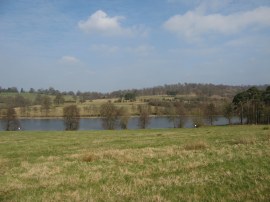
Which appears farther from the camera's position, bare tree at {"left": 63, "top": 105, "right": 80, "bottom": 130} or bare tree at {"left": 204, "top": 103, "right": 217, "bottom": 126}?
bare tree at {"left": 204, "top": 103, "right": 217, "bottom": 126}

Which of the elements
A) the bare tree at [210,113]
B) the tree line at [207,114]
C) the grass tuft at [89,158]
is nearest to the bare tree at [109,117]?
the tree line at [207,114]

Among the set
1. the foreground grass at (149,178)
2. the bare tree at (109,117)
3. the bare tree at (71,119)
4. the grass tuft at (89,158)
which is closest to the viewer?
the foreground grass at (149,178)

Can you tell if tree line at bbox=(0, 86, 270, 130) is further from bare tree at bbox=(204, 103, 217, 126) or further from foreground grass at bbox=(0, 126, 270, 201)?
foreground grass at bbox=(0, 126, 270, 201)

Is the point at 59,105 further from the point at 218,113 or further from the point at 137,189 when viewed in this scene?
the point at 137,189

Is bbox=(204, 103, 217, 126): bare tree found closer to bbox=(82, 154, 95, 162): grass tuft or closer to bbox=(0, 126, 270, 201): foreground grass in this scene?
bbox=(0, 126, 270, 201): foreground grass

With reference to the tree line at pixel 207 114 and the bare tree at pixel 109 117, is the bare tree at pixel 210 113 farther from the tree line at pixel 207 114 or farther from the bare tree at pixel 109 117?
the bare tree at pixel 109 117

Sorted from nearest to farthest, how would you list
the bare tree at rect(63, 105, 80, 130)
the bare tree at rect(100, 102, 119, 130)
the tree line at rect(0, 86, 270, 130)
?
1. the tree line at rect(0, 86, 270, 130)
2. the bare tree at rect(63, 105, 80, 130)
3. the bare tree at rect(100, 102, 119, 130)

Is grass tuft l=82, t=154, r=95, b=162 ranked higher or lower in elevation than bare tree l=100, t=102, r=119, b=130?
higher

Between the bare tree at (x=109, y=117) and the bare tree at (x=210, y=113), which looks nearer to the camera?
the bare tree at (x=109, y=117)

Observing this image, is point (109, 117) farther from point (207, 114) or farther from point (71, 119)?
point (207, 114)

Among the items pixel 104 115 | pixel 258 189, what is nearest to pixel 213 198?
pixel 258 189

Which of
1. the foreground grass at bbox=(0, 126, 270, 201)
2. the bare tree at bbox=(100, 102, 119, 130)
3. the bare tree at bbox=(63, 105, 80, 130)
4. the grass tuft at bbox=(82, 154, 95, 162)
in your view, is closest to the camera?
the foreground grass at bbox=(0, 126, 270, 201)

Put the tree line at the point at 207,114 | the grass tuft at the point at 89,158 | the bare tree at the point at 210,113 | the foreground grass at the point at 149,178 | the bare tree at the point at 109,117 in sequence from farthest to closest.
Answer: the bare tree at the point at 210,113
the bare tree at the point at 109,117
the tree line at the point at 207,114
the grass tuft at the point at 89,158
the foreground grass at the point at 149,178

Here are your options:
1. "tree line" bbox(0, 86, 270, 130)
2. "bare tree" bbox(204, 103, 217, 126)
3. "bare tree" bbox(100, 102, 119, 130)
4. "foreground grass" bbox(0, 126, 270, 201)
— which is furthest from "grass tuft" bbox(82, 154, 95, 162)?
"bare tree" bbox(204, 103, 217, 126)
